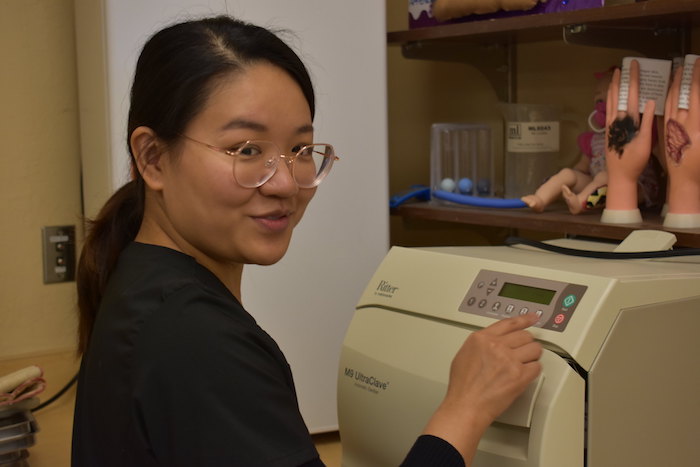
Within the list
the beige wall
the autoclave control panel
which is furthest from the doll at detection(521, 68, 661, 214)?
the beige wall

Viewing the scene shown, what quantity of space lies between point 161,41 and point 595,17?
791 mm

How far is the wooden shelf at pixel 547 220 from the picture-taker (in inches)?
53.1

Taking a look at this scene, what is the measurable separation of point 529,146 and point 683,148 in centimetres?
43

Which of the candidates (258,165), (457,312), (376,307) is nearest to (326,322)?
(376,307)

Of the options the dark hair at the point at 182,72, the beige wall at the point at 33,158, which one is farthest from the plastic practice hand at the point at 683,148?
the beige wall at the point at 33,158

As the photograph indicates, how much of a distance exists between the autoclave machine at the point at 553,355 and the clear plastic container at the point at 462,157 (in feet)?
2.40

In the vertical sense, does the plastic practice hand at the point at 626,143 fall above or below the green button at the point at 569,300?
above

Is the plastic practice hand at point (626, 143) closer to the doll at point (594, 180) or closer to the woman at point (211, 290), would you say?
the doll at point (594, 180)

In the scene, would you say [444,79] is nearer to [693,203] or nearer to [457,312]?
[693,203]

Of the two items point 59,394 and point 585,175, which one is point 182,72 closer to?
point 585,175

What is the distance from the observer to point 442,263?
113 cm

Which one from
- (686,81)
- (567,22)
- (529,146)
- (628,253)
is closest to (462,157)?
(529,146)

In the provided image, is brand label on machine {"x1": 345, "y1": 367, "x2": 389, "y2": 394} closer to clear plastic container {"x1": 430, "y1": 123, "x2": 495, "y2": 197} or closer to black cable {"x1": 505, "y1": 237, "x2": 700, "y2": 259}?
black cable {"x1": 505, "y1": 237, "x2": 700, "y2": 259}

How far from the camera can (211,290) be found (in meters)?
0.85
